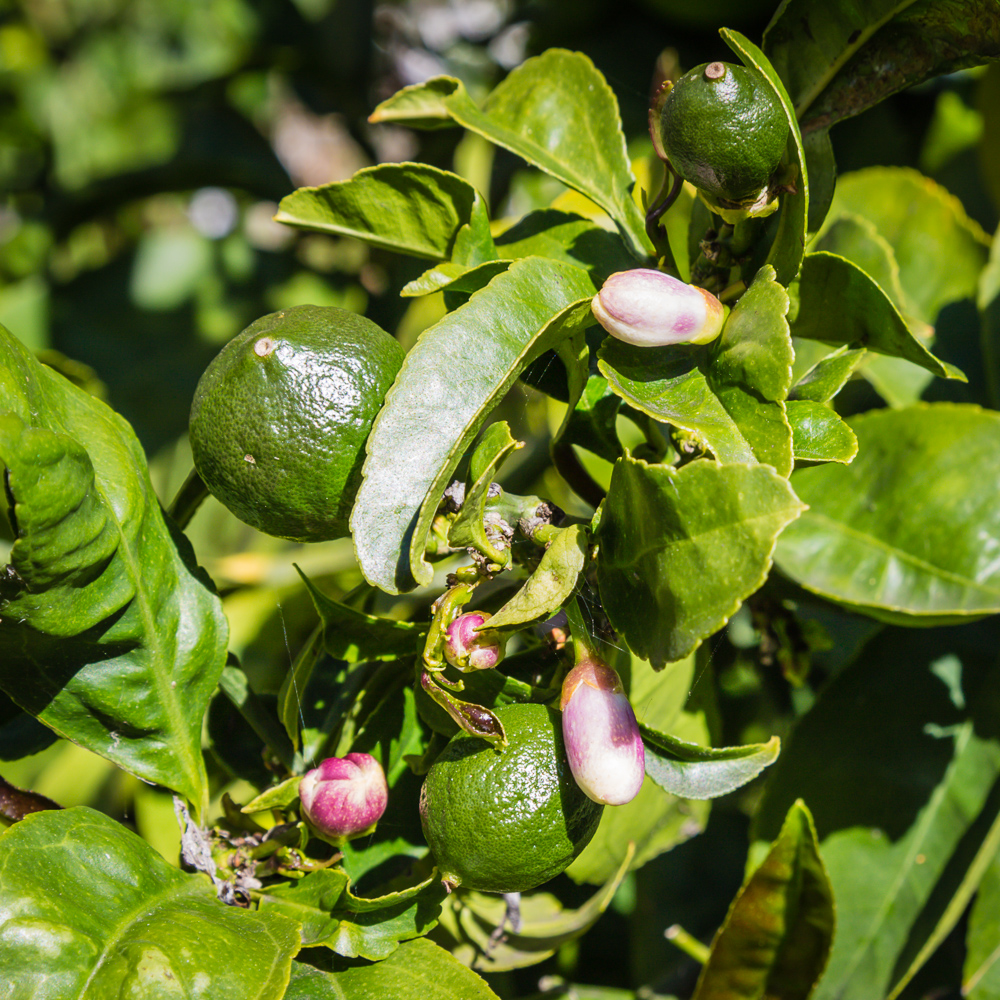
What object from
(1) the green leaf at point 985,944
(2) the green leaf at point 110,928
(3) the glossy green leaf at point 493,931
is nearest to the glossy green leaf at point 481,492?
(2) the green leaf at point 110,928

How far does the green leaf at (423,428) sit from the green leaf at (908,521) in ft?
1.69

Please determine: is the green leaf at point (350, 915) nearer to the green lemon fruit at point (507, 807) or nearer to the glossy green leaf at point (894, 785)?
→ the green lemon fruit at point (507, 807)

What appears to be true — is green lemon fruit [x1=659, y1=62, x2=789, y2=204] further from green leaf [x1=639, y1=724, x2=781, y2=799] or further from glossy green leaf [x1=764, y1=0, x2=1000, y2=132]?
green leaf [x1=639, y1=724, x2=781, y2=799]

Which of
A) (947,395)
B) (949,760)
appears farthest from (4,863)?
(947,395)

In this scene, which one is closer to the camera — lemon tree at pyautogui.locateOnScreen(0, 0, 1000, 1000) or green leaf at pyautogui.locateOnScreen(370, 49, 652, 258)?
lemon tree at pyautogui.locateOnScreen(0, 0, 1000, 1000)

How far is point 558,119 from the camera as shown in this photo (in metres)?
0.80

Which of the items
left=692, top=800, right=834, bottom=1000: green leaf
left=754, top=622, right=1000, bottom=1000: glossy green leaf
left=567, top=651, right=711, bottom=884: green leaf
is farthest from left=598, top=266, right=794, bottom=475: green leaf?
left=754, top=622, right=1000, bottom=1000: glossy green leaf

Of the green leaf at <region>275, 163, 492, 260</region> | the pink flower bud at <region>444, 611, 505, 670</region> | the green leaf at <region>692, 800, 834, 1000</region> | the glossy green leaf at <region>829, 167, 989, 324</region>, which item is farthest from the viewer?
the glossy green leaf at <region>829, 167, 989, 324</region>

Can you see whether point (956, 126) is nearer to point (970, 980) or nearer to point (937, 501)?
point (937, 501)

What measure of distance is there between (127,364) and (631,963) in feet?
5.70

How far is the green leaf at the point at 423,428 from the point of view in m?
0.54

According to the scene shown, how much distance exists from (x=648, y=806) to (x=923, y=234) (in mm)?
886

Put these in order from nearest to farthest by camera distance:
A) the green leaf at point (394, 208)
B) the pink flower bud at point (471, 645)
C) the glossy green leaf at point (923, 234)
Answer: the pink flower bud at point (471, 645), the green leaf at point (394, 208), the glossy green leaf at point (923, 234)

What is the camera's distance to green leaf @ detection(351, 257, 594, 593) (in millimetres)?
543
